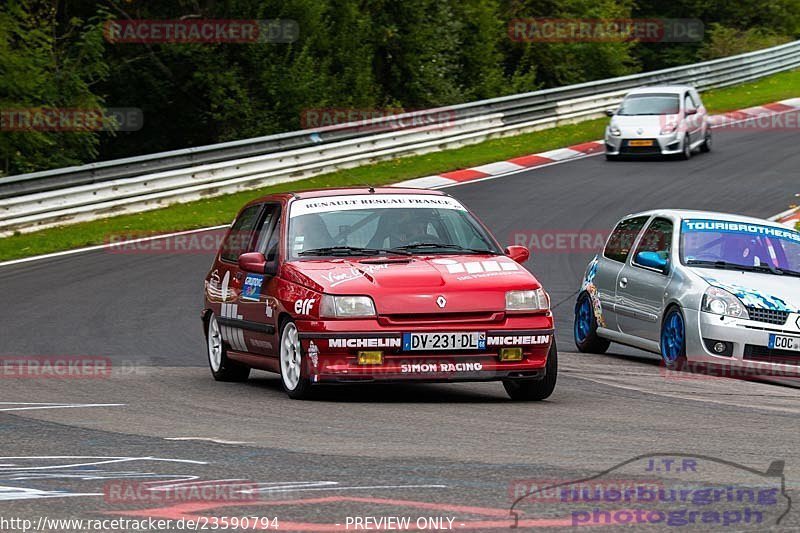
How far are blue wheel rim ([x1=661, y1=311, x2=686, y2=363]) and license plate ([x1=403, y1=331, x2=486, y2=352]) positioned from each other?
3.06 m

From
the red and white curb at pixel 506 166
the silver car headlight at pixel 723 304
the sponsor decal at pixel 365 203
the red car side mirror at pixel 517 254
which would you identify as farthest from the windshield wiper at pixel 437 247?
the red and white curb at pixel 506 166

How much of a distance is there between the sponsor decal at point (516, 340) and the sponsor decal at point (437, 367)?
18 cm

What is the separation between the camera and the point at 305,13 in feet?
121

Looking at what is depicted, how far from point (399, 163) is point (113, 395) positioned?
2005cm

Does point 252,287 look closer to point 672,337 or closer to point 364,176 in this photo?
point 672,337

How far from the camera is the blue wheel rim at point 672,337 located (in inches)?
480

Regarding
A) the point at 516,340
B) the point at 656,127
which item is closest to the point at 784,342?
the point at 516,340

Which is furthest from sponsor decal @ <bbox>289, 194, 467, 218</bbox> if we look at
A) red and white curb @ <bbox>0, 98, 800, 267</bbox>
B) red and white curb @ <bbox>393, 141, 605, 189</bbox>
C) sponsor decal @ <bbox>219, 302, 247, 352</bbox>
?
red and white curb @ <bbox>393, 141, 605, 189</bbox>

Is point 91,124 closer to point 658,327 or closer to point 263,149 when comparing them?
point 263,149

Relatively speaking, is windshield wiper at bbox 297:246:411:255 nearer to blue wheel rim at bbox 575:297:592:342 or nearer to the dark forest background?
blue wheel rim at bbox 575:297:592:342

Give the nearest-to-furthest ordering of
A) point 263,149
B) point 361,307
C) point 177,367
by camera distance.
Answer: point 361,307 → point 177,367 → point 263,149

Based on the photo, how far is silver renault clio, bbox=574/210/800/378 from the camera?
11.7 metres

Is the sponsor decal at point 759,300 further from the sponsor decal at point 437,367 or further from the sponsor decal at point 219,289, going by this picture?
the sponsor decal at point 219,289

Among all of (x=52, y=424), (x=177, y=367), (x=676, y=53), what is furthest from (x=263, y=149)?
(x=676, y=53)
